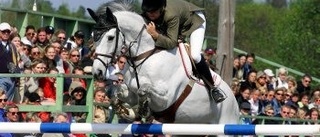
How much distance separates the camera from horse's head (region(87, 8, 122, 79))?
45.3ft

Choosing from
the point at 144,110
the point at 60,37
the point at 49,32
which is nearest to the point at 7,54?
the point at 49,32

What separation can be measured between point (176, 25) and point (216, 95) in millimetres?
1388

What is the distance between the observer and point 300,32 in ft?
170

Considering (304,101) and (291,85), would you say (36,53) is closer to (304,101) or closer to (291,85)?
(304,101)

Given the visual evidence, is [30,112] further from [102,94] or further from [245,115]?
[245,115]

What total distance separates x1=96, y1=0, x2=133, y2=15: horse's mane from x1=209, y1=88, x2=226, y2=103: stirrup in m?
1.63

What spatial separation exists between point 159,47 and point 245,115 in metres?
5.50

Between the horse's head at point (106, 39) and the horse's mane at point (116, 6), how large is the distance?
240mm

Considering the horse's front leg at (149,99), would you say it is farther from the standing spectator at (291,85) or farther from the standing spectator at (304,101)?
the standing spectator at (291,85)

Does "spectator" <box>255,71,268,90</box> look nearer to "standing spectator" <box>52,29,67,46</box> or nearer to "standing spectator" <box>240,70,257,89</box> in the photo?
"standing spectator" <box>240,70,257,89</box>

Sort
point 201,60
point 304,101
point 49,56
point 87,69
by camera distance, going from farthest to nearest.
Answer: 1. point 304,101
2. point 87,69
3. point 49,56
4. point 201,60

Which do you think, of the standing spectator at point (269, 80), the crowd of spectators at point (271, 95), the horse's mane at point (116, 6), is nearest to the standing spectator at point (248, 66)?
the crowd of spectators at point (271, 95)

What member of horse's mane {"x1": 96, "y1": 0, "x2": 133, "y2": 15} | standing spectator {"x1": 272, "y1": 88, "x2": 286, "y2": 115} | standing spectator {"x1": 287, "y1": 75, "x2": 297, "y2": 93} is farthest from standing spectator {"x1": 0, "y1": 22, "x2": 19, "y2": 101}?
standing spectator {"x1": 287, "y1": 75, "x2": 297, "y2": 93}

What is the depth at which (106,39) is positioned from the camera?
46.0ft
